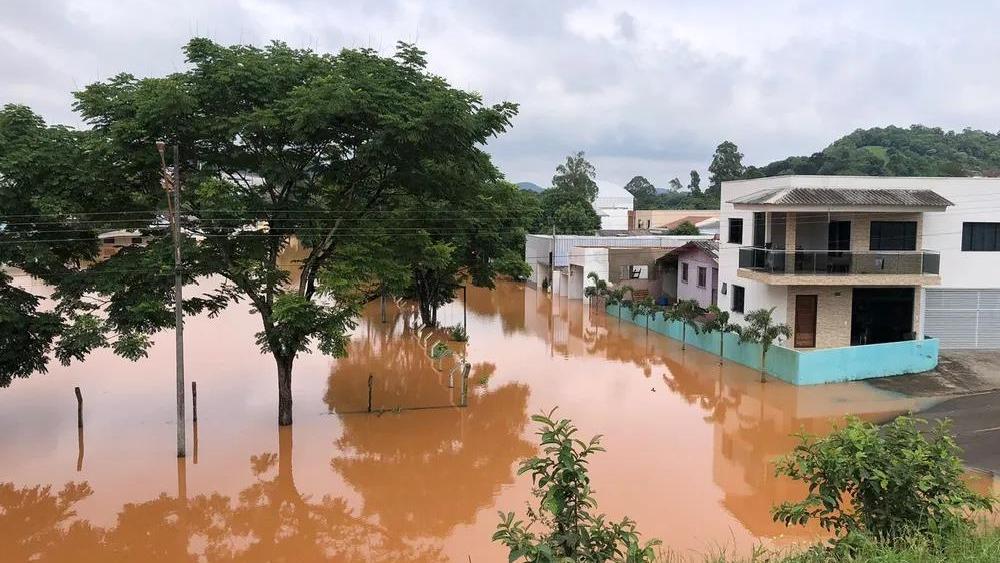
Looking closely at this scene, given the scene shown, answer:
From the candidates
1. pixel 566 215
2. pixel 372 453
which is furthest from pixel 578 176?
pixel 372 453

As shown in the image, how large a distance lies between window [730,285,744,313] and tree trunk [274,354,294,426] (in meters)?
15.6

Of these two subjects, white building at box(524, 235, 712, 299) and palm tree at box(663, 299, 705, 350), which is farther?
white building at box(524, 235, 712, 299)

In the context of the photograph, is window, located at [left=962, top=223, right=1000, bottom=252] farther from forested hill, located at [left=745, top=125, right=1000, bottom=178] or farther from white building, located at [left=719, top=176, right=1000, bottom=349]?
forested hill, located at [left=745, top=125, right=1000, bottom=178]

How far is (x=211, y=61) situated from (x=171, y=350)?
1434 cm

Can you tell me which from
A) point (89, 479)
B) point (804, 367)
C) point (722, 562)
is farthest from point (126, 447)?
point (804, 367)

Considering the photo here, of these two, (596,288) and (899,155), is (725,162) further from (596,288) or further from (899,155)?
(596,288)

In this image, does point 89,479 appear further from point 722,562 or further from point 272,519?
point 722,562

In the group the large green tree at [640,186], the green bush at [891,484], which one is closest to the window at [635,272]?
the green bush at [891,484]

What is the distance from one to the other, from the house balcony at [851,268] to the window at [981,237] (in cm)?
172

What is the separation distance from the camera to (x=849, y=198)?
837 inches

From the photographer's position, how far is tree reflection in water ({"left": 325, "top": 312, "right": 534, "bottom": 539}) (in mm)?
12438

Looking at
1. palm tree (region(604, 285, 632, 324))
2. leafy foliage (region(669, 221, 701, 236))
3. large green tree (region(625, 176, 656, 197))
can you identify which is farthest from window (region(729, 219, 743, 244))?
large green tree (region(625, 176, 656, 197))

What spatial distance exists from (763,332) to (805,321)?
206cm

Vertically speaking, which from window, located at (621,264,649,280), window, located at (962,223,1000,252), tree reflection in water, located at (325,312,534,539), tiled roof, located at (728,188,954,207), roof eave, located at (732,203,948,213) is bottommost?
tree reflection in water, located at (325,312,534,539)
